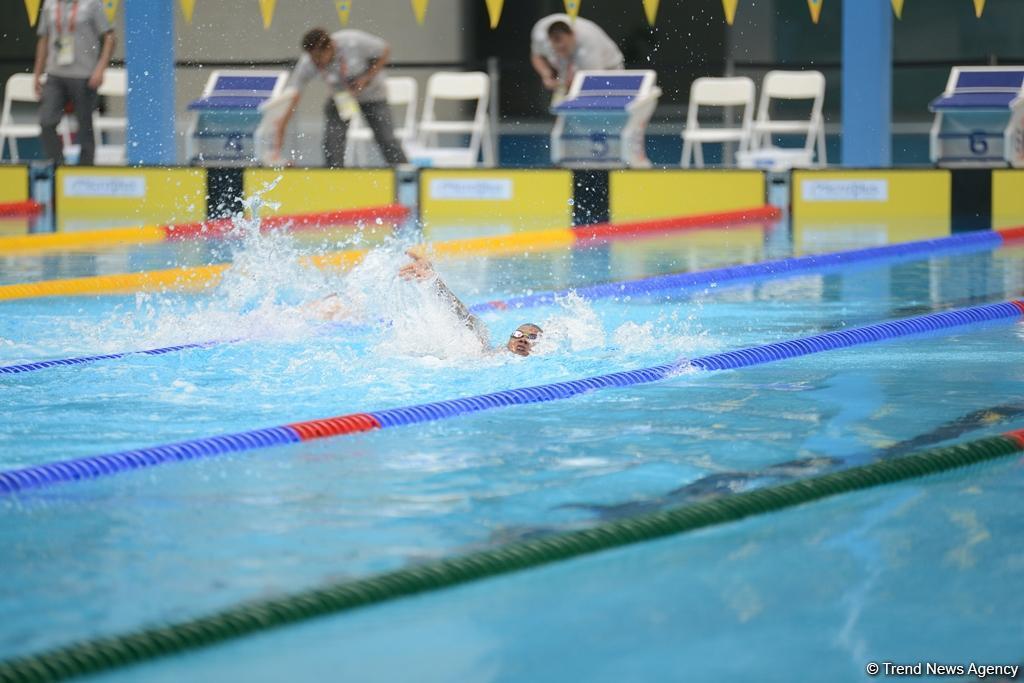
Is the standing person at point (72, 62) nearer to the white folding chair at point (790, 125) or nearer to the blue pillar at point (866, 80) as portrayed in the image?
the white folding chair at point (790, 125)

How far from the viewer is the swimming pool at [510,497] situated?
2.67 m

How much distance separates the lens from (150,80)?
12672mm

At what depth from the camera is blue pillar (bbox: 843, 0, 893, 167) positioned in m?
11.8

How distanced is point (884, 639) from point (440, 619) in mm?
726

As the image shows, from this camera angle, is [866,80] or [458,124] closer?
[866,80]

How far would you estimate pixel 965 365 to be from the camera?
213 inches

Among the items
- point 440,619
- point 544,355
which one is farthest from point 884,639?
point 544,355

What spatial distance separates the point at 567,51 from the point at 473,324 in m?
7.35

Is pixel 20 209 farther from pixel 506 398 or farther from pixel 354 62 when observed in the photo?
pixel 506 398

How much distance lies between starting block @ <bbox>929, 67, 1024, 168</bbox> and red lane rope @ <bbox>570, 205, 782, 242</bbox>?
4.11 feet

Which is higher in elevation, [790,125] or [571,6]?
[571,6]

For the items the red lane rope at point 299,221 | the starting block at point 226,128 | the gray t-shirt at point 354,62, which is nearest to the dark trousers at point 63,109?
the starting block at point 226,128

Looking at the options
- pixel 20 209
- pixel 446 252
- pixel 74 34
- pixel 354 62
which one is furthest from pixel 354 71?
pixel 446 252

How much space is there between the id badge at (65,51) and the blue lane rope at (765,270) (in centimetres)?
575
